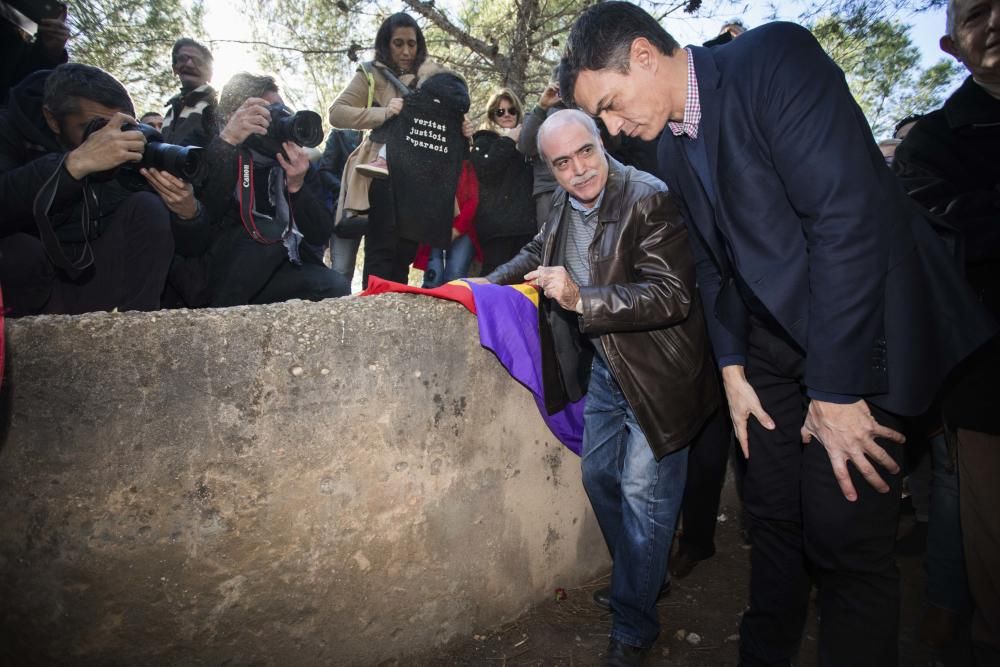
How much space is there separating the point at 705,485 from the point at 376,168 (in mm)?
2260

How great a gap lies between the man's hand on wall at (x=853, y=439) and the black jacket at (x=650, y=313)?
1.79 ft

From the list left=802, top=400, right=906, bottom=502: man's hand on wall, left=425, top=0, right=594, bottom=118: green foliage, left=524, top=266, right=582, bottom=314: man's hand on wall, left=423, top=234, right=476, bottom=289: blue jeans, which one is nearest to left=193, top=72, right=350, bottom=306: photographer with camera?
left=423, top=234, right=476, bottom=289: blue jeans

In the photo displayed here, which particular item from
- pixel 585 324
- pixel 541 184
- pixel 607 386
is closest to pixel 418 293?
pixel 585 324

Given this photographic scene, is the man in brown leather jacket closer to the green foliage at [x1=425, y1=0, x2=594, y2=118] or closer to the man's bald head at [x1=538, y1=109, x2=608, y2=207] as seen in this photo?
the man's bald head at [x1=538, y1=109, x2=608, y2=207]

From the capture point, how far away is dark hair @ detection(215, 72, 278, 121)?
276cm

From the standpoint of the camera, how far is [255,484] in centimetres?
156

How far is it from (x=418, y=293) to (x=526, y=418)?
1.93 feet

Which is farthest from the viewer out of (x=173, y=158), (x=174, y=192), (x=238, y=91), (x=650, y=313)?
(x=238, y=91)

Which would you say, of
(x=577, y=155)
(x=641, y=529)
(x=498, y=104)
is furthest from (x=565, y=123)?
(x=498, y=104)

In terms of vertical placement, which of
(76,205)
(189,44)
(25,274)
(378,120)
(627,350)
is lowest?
(627,350)

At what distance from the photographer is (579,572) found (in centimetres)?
233

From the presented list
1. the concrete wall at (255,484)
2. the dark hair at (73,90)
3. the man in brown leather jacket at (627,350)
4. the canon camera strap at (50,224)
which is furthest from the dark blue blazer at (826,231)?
the dark hair at (73,90)

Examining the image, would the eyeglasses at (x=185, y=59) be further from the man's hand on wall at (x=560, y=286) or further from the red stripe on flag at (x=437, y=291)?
the man's hand on wall at (x=560, y=286)

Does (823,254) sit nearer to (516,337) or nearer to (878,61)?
(516,337)
